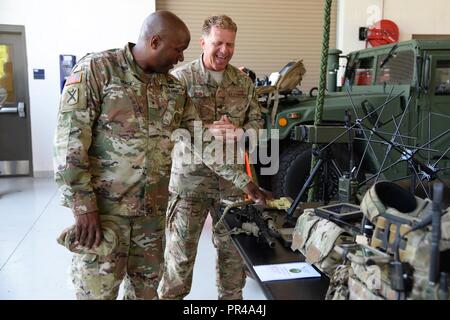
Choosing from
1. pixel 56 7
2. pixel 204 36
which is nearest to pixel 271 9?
pixel 56 7

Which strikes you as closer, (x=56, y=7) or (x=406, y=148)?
(x=406, y=148)

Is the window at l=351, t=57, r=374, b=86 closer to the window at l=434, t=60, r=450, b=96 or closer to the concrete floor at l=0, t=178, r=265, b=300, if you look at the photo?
the window at l=434, t=60, r=450, b=96

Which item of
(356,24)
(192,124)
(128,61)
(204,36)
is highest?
(356,24)

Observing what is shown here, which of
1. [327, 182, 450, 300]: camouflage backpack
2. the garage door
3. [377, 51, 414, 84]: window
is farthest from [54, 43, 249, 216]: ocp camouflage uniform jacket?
the garage door

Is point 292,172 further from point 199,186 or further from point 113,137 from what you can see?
point 113,137

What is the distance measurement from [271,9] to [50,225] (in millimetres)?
4229

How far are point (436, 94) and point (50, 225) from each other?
136 inches

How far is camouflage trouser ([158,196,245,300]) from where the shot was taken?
206 centimetres

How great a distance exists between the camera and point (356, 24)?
6336 mm

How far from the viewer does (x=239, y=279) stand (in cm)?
216
